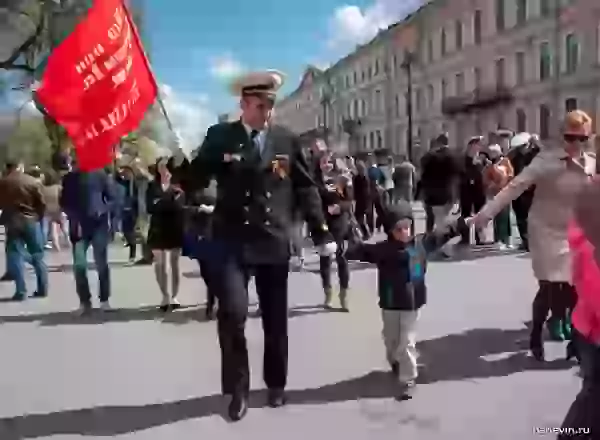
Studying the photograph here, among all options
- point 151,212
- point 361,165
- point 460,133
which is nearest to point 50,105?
point 151,212

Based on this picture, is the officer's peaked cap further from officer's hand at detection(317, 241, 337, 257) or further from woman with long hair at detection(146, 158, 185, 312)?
woman with long hair at detection(146, 158, 185, 312)

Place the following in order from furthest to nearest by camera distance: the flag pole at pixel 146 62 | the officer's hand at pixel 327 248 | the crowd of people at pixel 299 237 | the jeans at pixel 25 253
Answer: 1. the jeans at pixel 25 253
2. the officer's hand at pixel 327 248
3. the flag pole at pixel 146 62
4. the crowd of people at pixel 299 237

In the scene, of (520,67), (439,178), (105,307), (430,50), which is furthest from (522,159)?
(430,50)

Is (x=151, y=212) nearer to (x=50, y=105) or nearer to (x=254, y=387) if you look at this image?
(x=50, y=105)

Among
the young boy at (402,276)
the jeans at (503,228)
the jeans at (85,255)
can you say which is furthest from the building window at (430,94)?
the young boy at (402,276)

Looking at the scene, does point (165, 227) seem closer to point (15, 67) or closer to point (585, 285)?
point (585, 285)

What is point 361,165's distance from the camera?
15344 mm

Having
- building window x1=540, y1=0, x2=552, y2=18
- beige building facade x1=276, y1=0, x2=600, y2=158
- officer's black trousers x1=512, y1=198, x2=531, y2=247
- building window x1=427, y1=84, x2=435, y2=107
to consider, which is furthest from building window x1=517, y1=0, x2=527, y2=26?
officer's black trousers x1=512, y1=198, x2=531, y2=247

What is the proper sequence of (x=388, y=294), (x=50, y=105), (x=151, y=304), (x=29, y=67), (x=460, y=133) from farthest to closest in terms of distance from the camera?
(x=460, y=133)
(x=29, y=67)
(x=151, y=304)
(x=50, y=105)
(x=388, y=294)

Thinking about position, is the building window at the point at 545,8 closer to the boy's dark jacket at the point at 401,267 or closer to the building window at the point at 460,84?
the building window at the point at 460,84

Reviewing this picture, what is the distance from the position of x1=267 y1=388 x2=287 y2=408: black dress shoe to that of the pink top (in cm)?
191

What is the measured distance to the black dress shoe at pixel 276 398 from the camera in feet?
16.1

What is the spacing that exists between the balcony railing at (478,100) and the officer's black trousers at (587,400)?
38644 mm

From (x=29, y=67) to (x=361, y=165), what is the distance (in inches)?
675
